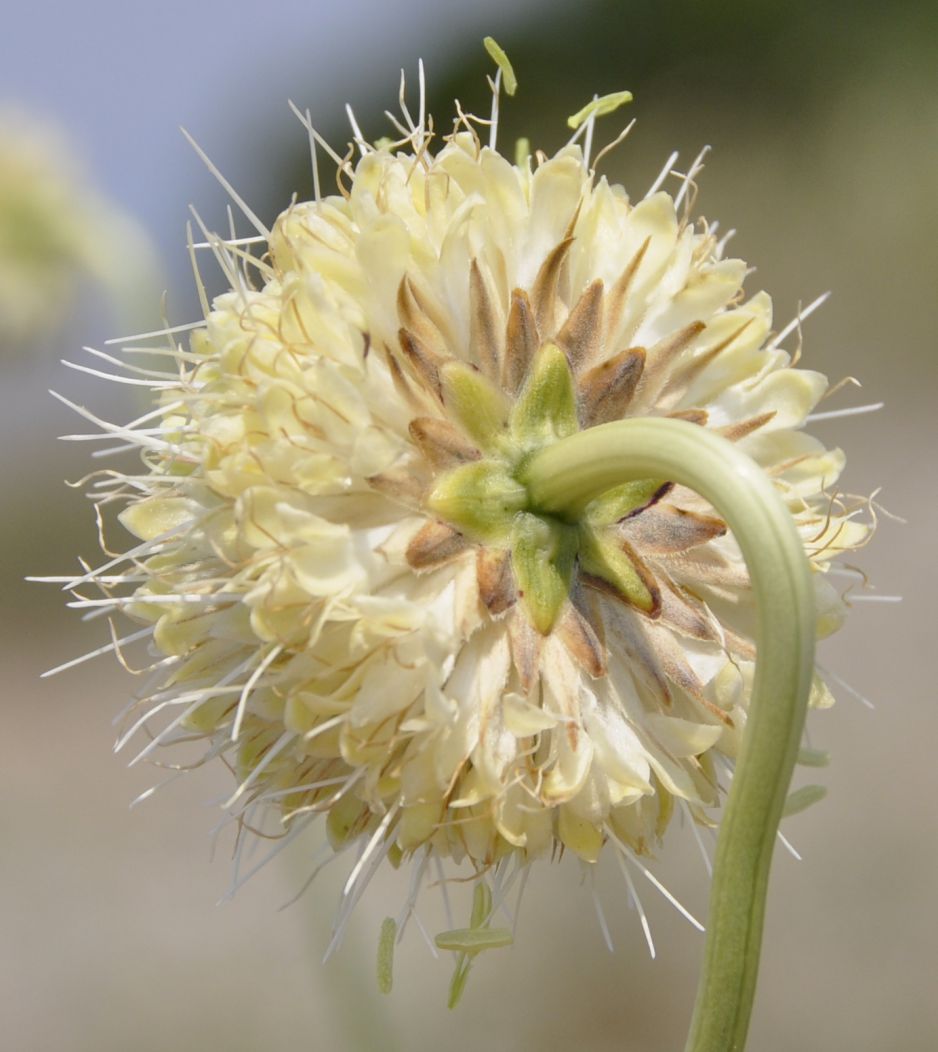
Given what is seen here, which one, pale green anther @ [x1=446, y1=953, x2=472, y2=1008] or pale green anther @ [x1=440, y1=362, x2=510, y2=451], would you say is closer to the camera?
pale green anther @ [x1=440, y1=362, x2=510, y2=451]

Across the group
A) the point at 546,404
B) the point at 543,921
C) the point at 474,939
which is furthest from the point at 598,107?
the point at 543,921

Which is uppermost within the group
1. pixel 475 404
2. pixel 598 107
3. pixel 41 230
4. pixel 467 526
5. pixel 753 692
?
pixel 41 230

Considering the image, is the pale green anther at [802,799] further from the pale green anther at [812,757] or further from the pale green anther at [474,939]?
the pale green anther at [474,939]

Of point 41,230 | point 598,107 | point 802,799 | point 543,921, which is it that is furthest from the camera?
point 543,921

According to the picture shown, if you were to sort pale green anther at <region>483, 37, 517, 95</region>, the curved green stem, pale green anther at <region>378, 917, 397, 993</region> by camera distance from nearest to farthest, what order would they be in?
the curved green stem, pale green anther at <region>378, 917, 397, 993</region>, pale green anther at <region>483, 37, 517, 95</region>

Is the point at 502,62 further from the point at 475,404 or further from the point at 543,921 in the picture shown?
the point at 543,921

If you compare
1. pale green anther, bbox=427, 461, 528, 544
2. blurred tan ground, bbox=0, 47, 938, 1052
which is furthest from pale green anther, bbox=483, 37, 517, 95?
blurred tan ground, bbox=0, 47, 938, 1052

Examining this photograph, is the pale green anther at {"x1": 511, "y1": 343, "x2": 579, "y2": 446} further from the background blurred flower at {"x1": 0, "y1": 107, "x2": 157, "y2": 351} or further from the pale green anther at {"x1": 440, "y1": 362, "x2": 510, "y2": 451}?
the background blurred flower at {"x1": 0, "y1": 107, "x2": 157, "y2": 351}

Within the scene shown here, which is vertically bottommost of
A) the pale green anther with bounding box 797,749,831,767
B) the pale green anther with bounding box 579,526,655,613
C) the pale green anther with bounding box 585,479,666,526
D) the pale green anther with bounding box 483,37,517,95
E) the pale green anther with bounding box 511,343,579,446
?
the pale green anther with bounding box 797,749,831,767
